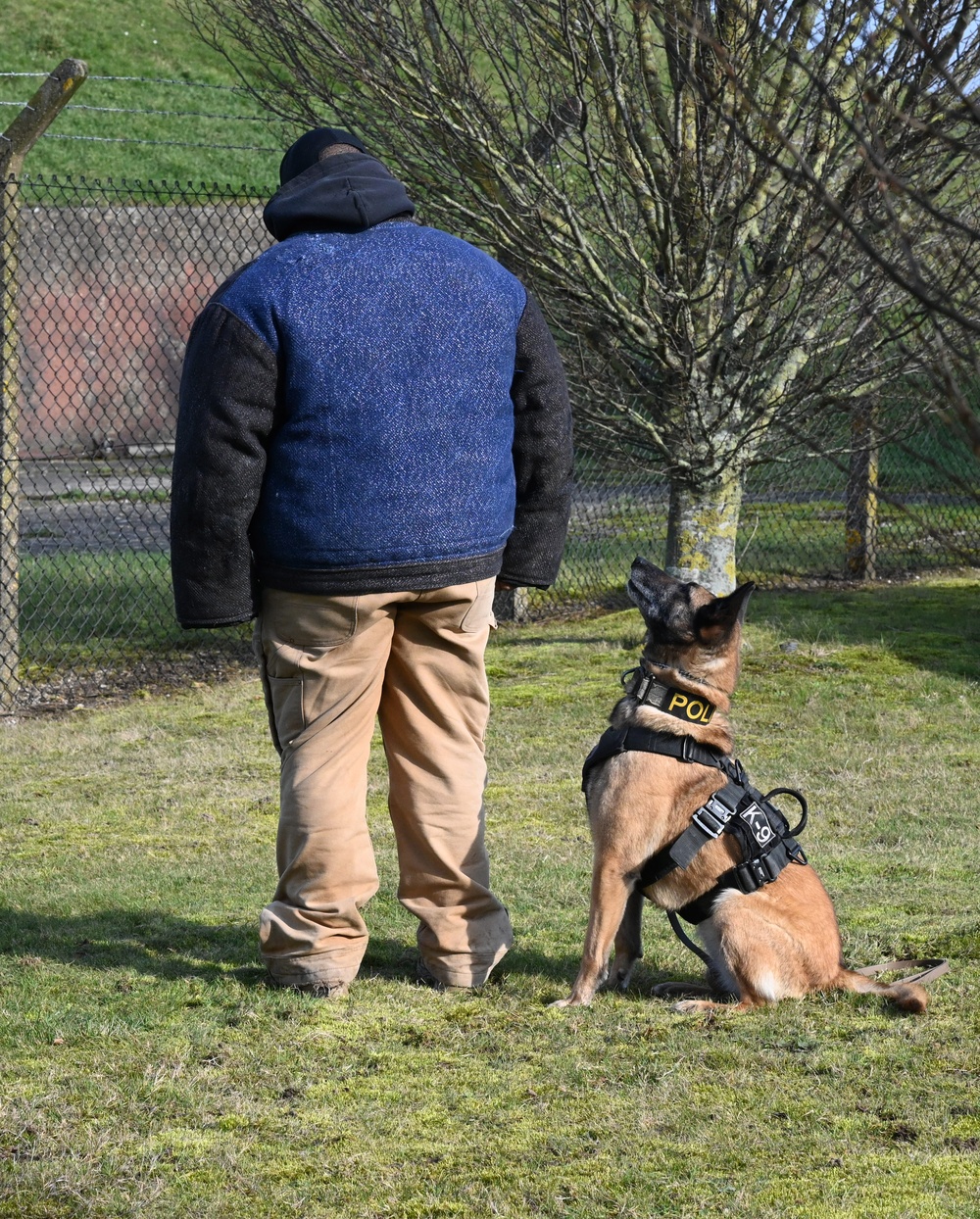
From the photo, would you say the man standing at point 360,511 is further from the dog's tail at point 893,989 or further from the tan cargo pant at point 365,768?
the dog's tail at point 893,989

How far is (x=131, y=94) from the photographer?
2869cm

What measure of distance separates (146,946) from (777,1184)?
2324 millimetres

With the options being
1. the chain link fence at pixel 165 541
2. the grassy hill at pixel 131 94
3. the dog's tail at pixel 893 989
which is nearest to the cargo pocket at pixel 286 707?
the dog's tail at pixel 893 989

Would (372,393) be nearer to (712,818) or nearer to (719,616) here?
(719,616)

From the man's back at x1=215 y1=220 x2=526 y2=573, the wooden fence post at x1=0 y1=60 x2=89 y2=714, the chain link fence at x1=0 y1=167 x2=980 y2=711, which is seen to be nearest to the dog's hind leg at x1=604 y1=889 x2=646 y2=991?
the man's back at x1=215 y1=220 x2=526 y2=573

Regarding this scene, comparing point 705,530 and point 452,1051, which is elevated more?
point 705,530

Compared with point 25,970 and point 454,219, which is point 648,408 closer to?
point 454,219

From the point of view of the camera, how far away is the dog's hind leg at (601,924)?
366cm

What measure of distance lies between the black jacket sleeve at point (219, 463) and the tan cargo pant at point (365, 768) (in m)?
0.17

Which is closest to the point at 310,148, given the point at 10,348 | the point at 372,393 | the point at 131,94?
the point at 372,393

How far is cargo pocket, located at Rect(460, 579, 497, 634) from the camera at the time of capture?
373cm

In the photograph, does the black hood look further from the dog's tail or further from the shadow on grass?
the dog's tail

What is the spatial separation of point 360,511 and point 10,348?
4.62 m

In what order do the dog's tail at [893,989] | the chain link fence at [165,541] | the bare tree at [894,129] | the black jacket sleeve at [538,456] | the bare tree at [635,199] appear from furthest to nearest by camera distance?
1. the chain link fence at [165,541]
2. the bare tree at [635,199]
3. the black jacket sleeve at [538,456]
4. the dog's tail at [893,989]
5. the bare tree at [894,129]
